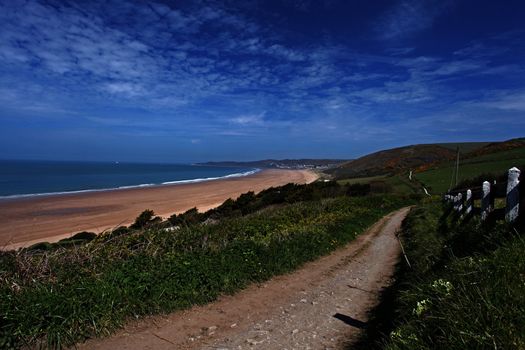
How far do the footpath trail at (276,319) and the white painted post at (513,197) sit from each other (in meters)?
2.49

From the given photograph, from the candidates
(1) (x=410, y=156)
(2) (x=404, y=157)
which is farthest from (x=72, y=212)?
(1) (x=410, y=156)

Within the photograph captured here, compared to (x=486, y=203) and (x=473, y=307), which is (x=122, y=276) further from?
(x=486, y=203)

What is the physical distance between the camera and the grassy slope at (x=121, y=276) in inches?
175

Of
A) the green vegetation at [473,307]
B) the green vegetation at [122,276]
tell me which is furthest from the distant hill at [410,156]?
the green vegetation at [473,307]

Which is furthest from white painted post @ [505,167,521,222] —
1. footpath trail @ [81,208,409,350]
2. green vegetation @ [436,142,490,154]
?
green vegetation @ [436,142,490,154]

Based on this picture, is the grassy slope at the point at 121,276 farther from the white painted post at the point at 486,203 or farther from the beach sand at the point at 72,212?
the beach sand at the point at 72,212

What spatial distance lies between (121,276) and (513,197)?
5858 millimetres

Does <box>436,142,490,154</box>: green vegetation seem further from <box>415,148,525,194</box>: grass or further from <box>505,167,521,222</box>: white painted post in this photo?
<box>505,167,521,222</box>: white painted post

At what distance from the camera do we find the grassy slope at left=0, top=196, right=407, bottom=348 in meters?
4.46

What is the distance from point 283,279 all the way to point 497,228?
4058 mm

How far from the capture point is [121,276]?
5.54 m

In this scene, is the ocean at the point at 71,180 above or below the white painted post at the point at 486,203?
below

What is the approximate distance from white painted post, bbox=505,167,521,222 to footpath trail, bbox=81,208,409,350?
2494mm

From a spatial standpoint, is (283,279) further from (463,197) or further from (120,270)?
(463,197)
